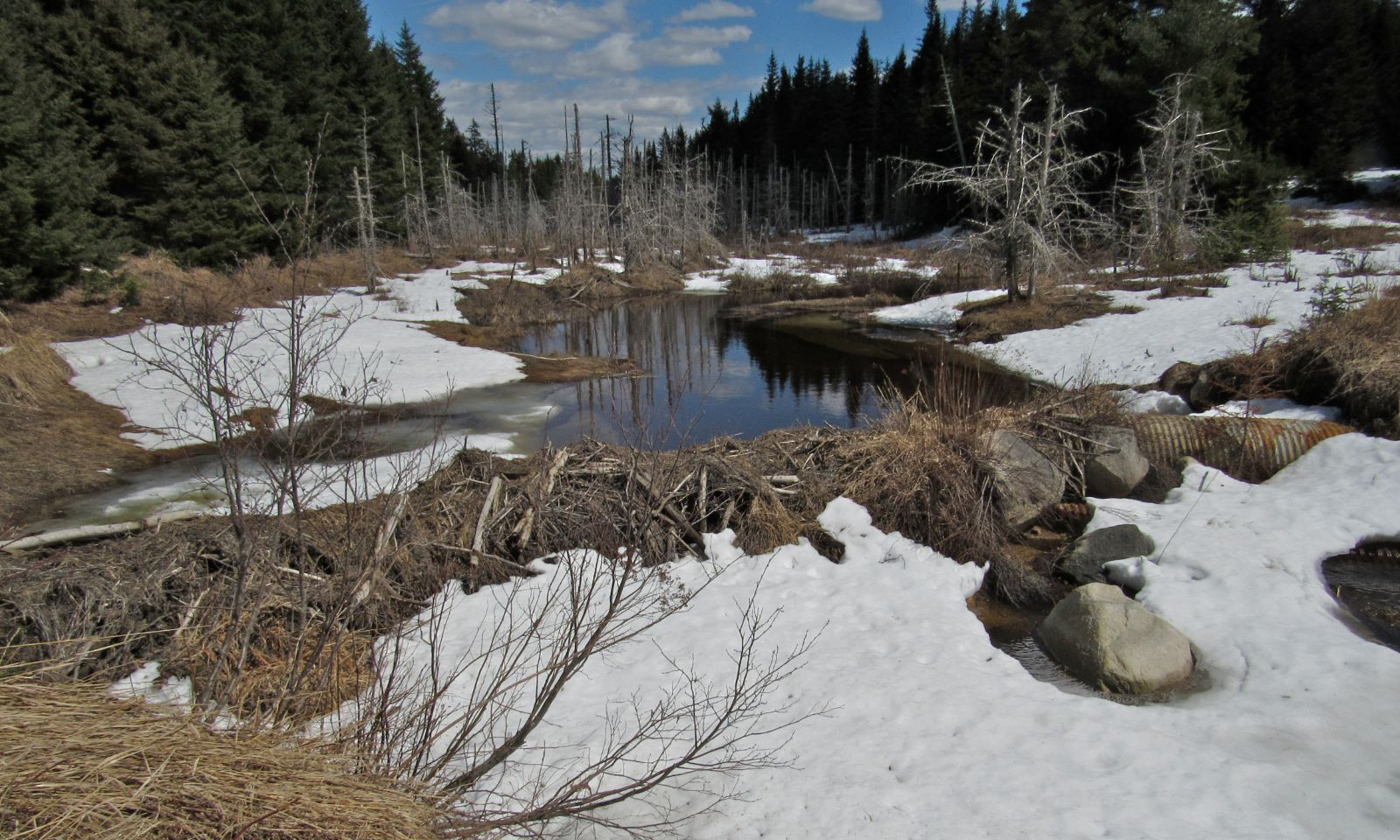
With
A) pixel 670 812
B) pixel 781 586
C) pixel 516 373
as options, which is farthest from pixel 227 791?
pixel 516 373

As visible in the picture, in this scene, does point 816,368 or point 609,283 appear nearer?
point 816,368

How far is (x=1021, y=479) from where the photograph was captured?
7.87 metres

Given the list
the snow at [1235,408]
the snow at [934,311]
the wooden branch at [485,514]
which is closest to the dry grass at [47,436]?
the wooden branch at [485,514]

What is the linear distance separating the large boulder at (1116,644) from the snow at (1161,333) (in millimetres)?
8772

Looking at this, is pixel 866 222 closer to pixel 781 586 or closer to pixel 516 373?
pixel 516 373

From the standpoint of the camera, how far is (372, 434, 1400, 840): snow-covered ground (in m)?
3.56

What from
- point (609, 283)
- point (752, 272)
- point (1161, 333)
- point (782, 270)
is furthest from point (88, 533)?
point (752, 272)

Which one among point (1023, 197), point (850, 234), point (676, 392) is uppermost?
point (850, 234)

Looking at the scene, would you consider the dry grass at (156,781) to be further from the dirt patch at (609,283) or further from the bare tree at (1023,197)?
the dirt patch at (609,283)

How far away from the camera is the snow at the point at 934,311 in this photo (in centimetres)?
2223

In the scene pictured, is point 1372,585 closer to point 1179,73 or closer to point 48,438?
point 48,438

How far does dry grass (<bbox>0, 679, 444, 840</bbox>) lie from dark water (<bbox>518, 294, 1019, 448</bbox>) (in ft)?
18.6

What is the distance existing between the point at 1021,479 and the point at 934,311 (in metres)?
16.6

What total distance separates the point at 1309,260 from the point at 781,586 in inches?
880
